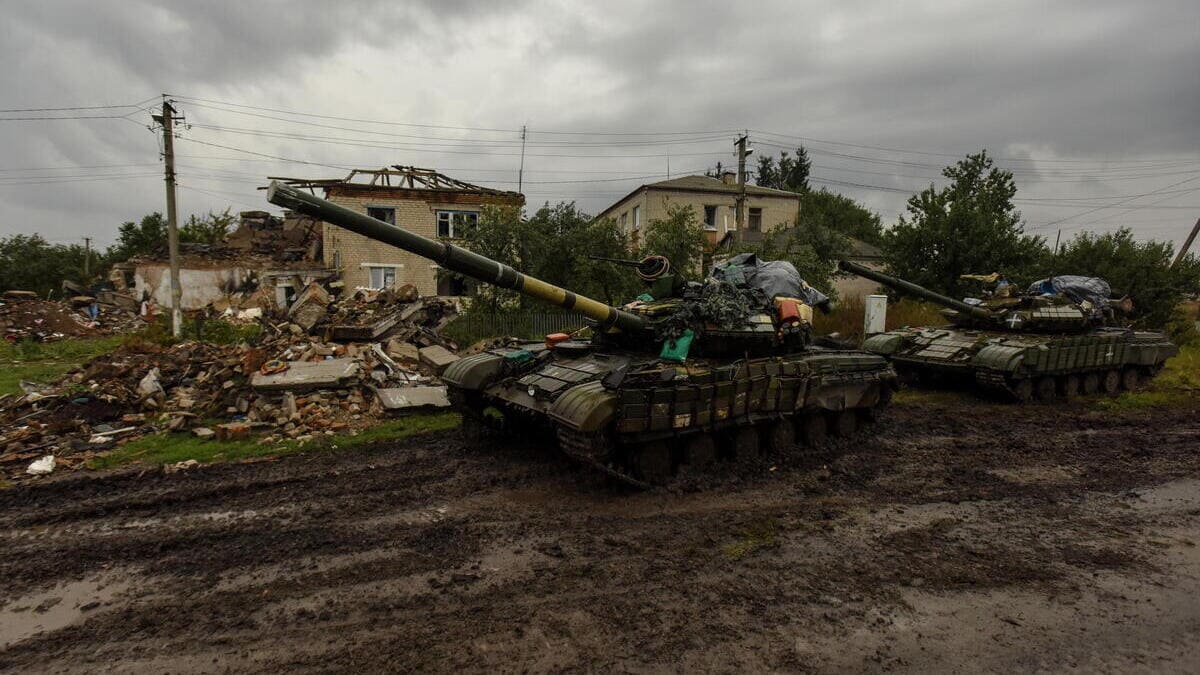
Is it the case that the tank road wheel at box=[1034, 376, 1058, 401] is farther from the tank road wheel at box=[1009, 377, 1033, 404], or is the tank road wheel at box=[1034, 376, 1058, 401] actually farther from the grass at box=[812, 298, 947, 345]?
the grass at box=[812, 298, 947, 345]

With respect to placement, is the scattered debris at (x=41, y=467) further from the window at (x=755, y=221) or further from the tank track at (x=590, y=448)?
the window at (x=755, y=221)

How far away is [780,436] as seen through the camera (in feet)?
27.5

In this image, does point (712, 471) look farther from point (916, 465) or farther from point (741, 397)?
point (916, 465)

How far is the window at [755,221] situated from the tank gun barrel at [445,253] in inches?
1061

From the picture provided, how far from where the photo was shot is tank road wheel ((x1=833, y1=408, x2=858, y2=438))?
924 cm

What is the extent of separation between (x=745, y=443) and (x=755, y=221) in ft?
90.3

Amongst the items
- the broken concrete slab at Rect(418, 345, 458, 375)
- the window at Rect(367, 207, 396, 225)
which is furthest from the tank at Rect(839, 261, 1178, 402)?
the window at Rect(367, 207, 396, 225)

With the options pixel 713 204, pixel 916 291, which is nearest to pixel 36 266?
pixel 713 204

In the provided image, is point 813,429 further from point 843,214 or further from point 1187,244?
point 843,214

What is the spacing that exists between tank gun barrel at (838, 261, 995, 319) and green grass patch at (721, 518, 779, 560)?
5.72m

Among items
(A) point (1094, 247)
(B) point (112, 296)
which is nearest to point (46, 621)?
(B) point (112, 296)

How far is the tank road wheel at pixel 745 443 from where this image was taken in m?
7.93

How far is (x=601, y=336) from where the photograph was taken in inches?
351

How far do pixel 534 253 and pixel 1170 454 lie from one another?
13846 millimetres
